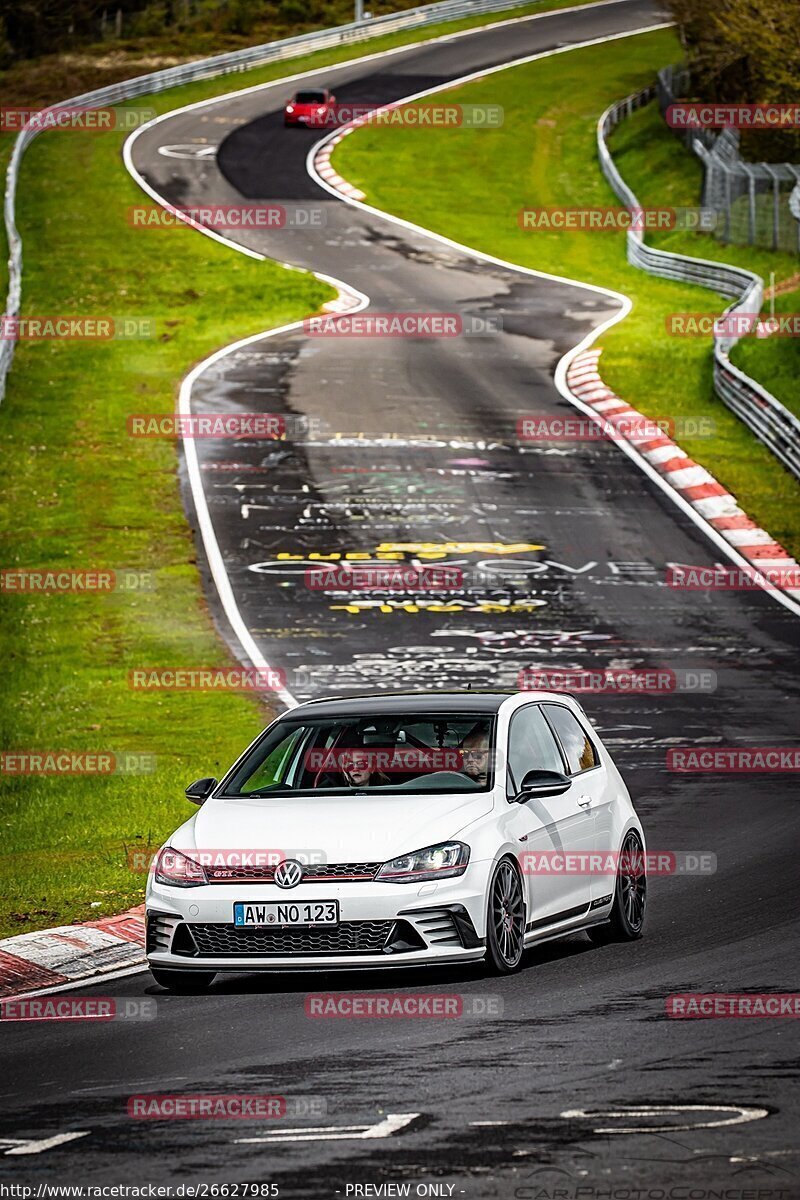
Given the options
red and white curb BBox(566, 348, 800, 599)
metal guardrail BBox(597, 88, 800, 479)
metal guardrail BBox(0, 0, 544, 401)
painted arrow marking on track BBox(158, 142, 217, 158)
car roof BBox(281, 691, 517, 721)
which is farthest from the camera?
metal guardrail BBox(0, 0, 544, 401)

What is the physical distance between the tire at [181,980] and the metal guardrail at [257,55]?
4679 cm

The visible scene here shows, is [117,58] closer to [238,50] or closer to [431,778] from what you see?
[238,50]

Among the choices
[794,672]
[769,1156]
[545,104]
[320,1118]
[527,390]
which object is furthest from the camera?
[545,104]

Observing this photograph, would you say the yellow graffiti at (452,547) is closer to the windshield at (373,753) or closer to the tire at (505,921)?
the windshield at (373,753)

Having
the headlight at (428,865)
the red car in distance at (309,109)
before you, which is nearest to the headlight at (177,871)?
the headlight at (428,865)

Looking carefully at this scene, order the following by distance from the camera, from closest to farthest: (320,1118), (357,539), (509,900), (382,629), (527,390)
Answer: (320,1118) < (509,900) < (382,629) < (357,539) < (527,390)

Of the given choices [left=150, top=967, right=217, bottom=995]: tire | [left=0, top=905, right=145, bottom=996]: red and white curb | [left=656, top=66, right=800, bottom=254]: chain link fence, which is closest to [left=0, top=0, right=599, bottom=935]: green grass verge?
[left=0, top=905, right=145, bottom=996]: red and white curb

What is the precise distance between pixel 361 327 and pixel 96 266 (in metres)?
9.13

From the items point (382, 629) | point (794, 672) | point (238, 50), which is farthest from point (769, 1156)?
point (238, 50)

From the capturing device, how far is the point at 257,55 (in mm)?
80250

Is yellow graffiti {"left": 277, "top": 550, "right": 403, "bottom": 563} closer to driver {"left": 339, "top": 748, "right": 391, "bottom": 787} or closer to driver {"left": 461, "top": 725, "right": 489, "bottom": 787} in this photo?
driver {"left": 339, "top": 748, "right": 391, "bottom": 787}

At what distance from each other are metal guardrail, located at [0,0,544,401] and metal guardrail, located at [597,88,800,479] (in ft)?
50.8

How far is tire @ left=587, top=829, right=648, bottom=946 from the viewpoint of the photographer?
11.7 m

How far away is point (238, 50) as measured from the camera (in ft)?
270
